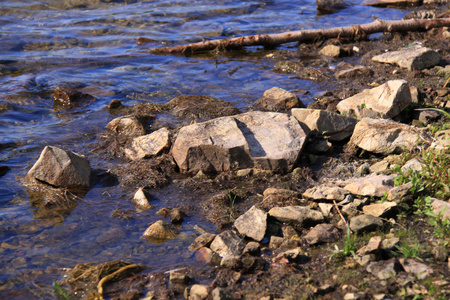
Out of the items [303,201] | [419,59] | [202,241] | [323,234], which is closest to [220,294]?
[202,241]

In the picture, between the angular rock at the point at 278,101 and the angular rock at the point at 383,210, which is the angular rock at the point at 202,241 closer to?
the angular rock at the point at 383,210

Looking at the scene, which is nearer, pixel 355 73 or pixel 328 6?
pixel 355 73

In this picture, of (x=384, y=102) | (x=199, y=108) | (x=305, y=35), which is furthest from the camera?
(x=305, y=35)

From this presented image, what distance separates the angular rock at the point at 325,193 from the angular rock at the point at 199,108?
258cm

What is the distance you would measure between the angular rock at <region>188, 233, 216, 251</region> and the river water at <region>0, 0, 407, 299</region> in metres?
0.10

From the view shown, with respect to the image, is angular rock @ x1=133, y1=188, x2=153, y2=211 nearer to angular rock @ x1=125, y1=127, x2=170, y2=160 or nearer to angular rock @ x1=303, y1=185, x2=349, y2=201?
angular rock @ x1=125, y1=127, x2=170, y2=160

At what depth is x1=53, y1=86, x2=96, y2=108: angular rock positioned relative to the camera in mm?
7445

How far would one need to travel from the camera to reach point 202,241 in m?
3.78

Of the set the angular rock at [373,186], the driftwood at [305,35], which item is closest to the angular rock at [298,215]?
the angular rock at [373,186]

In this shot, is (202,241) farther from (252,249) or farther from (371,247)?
(371,247)

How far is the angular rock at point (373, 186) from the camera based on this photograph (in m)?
3.89

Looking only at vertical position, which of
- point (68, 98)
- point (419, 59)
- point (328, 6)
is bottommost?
point (68, 98)

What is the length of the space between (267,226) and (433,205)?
1.40 meters

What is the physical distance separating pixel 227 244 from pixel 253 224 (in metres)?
0.35
